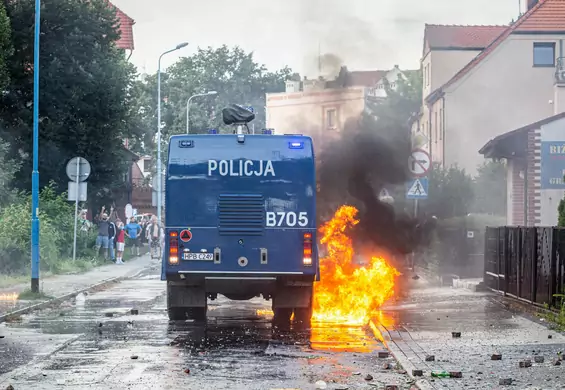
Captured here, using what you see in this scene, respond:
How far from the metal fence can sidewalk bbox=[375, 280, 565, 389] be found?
575 millimetres

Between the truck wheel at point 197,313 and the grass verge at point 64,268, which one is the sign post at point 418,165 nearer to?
the grass verge at point 64,268

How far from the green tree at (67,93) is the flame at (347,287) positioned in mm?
21432

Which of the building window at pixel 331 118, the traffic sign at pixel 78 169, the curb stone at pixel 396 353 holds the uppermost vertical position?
the building window at pixel 331 118

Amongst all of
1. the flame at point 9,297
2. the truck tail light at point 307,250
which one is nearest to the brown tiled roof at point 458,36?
the flame at point 9,297

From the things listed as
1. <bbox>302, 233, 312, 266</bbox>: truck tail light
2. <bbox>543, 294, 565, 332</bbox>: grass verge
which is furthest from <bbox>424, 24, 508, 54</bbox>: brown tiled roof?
<bbox>302, 233, 312, 266</bbox>: truck tail light

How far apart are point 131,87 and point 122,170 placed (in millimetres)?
3226

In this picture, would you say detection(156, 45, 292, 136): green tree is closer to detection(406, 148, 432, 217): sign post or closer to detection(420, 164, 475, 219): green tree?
detection(420, 164, 475, 219): green tree

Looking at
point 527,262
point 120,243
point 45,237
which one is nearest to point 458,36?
point 120,243

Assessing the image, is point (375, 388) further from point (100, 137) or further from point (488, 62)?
point (488, 62)

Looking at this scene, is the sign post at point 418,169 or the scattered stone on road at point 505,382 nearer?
the scattered stone on road at point 505,382

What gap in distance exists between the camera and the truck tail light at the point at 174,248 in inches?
652

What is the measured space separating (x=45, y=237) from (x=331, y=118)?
37.1 ft

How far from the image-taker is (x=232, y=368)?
40.7ft

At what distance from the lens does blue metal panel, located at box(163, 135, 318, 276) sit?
1662 centimetres
